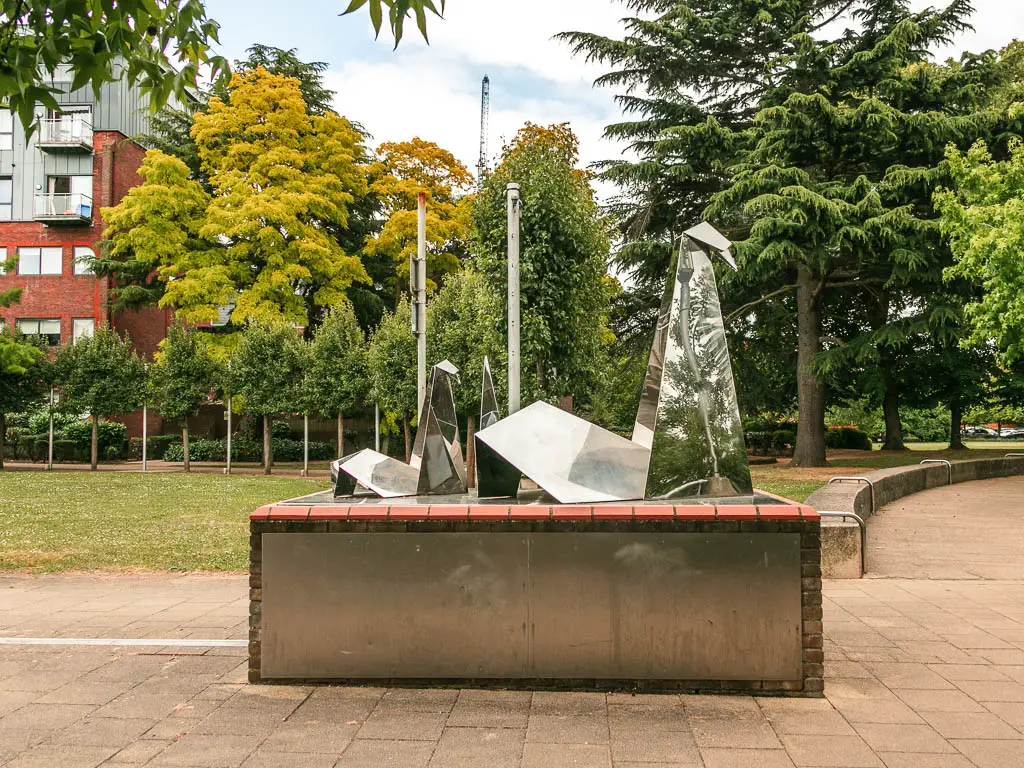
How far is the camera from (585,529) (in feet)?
16.2

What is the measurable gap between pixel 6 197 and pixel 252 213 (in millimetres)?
18195

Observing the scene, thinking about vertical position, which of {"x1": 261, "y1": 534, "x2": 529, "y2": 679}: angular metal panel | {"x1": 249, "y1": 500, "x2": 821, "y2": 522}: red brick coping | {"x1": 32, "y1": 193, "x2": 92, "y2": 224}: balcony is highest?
{"x1": 32, "y1": 193, "x2": 92, "y2": 224}: balcony

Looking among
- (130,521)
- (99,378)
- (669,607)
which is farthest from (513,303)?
(99,378)

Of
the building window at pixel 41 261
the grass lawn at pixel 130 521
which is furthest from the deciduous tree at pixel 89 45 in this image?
the building window at pixel 41 261

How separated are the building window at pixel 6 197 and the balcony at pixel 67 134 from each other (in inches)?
105

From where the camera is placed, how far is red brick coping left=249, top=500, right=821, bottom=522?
16.0 ft

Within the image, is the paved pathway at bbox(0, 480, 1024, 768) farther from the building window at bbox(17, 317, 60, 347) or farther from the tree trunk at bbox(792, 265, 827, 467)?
the building window at bbox(17, 317, 60, 347)

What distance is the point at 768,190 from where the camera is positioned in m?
23.1

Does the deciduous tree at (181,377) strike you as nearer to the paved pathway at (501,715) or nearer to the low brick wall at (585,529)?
the paved pathway at (501,715)

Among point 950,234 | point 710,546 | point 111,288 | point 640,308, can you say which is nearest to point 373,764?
point 710,546

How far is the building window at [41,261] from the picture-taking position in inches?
1561

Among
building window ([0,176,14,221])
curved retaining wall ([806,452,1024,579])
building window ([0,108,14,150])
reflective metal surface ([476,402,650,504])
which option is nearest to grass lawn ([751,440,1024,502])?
curved retaining wall ([806,452,1024,579])

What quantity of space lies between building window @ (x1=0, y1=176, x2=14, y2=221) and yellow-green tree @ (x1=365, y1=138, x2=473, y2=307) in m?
17.5

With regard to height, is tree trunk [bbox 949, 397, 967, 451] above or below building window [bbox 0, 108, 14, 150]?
below
